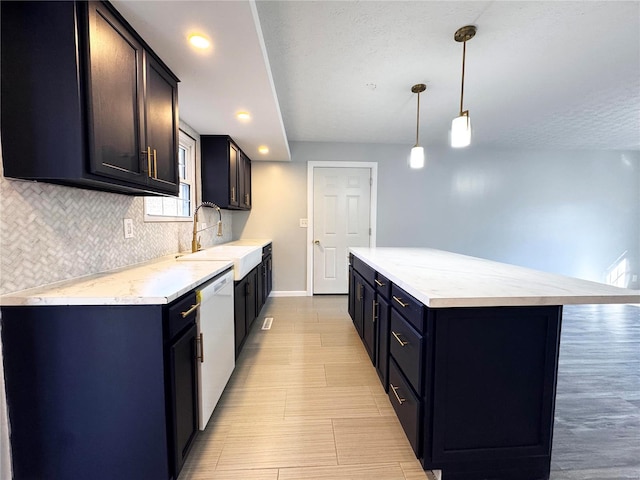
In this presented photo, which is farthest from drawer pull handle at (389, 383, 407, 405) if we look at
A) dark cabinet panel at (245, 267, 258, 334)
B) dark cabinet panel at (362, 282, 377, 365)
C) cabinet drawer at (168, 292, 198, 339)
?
dark cabinet panel at (245, 267, 258, 334)

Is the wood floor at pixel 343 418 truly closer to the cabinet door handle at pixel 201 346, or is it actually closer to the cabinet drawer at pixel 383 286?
the cabinet door handle at pixel 201 346

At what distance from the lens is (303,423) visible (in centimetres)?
165

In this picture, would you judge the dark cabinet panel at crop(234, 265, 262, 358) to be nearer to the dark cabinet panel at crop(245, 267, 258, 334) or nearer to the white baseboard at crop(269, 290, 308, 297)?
the dark cabinet panel at crop(245, 267, 258, 334)

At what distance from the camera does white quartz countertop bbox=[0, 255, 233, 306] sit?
1.05 m

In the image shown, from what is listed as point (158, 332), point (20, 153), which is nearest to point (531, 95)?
point (158, 332)

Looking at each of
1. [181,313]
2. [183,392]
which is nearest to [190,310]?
[181,313]

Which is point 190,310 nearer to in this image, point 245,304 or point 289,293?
point 245,304

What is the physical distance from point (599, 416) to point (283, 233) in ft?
12.3

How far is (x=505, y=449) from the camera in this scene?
1.26 meters

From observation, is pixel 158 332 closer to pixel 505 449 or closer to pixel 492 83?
pixel 505 449

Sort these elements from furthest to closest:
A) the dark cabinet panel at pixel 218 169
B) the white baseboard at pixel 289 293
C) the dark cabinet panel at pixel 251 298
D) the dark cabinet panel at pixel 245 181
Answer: the white baseboard at pixel 289 293, the dark cabinet panel at pixel 245 181, the dark cabinet panel at pixel 218 169, the dark cabinet panel at pixel 251 298

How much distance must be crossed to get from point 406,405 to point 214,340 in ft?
3.62

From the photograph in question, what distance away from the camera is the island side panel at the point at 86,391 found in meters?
1.06

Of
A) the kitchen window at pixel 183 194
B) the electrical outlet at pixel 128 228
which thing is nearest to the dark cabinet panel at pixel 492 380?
the electrical outlet at pixel 128 228
